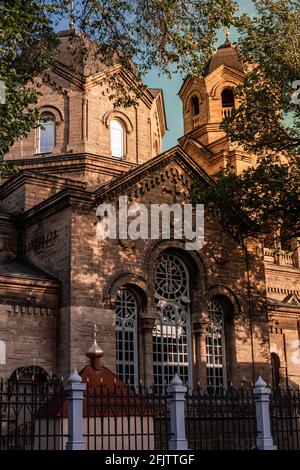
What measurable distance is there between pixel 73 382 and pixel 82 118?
16.8 meters

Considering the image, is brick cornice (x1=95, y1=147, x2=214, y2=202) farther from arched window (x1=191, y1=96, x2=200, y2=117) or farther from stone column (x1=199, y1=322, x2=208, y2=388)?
arched window (x1=191, y1=96, x2=200, y2=117)

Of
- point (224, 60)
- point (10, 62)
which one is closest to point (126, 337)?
point (10, 62)

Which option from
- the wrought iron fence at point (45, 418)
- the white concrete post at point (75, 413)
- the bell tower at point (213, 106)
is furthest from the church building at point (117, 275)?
the white concrete post at point (75, 413)

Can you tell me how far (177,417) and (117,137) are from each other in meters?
17.3

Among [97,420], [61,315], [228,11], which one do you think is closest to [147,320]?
[61,315]

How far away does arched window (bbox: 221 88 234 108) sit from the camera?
103 feet

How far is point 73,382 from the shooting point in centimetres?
1187

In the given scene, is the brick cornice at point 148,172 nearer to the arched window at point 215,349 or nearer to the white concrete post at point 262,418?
the arched window at point 215,349

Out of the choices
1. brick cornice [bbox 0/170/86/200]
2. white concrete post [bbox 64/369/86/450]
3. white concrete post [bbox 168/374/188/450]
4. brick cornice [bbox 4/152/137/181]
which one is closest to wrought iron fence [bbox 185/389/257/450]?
white concrete post [bbox 168/374/188/450]

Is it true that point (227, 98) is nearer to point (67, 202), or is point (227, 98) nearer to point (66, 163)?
point (66, 163)

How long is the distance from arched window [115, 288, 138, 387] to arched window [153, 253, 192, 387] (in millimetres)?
768

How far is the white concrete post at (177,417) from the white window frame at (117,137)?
635 inches

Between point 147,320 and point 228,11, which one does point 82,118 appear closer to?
point 147,320

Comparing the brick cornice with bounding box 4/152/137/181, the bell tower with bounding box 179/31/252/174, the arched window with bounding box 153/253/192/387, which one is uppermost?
the bell tower with bounding box 179/31/252/174
